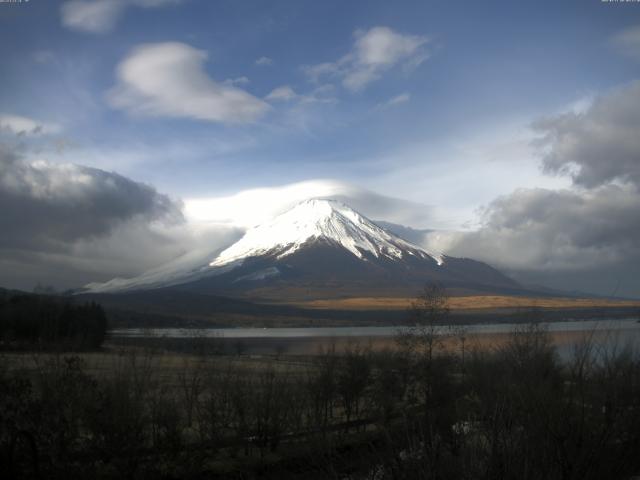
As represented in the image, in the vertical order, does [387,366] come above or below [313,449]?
below

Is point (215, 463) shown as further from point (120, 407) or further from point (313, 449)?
point (313, 449)

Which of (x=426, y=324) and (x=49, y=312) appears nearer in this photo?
(x=426, y=324)

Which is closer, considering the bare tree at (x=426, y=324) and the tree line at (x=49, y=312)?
the bare tree at (x=426, y=324)

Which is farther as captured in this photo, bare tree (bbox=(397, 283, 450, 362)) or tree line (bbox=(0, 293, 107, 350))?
tree line (bbox=(0, 293, 107, 350))

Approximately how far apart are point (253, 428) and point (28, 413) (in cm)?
1122

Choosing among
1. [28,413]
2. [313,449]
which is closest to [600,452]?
[313,449]

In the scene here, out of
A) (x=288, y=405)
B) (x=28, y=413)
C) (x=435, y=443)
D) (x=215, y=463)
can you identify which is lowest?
(x=215, y=463)

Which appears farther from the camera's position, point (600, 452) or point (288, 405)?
point (288, 405)

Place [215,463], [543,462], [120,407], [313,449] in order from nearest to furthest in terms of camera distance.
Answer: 1. [543,462]
2. [313,449]
3. [120,407]
4. [215,463]

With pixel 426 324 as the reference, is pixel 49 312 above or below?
above

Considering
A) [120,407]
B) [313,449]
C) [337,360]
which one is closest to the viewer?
[313,449]

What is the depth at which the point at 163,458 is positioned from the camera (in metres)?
17.1

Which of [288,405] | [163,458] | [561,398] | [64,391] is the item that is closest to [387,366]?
[288,405]

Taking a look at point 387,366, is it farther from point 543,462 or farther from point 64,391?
point 543,462
